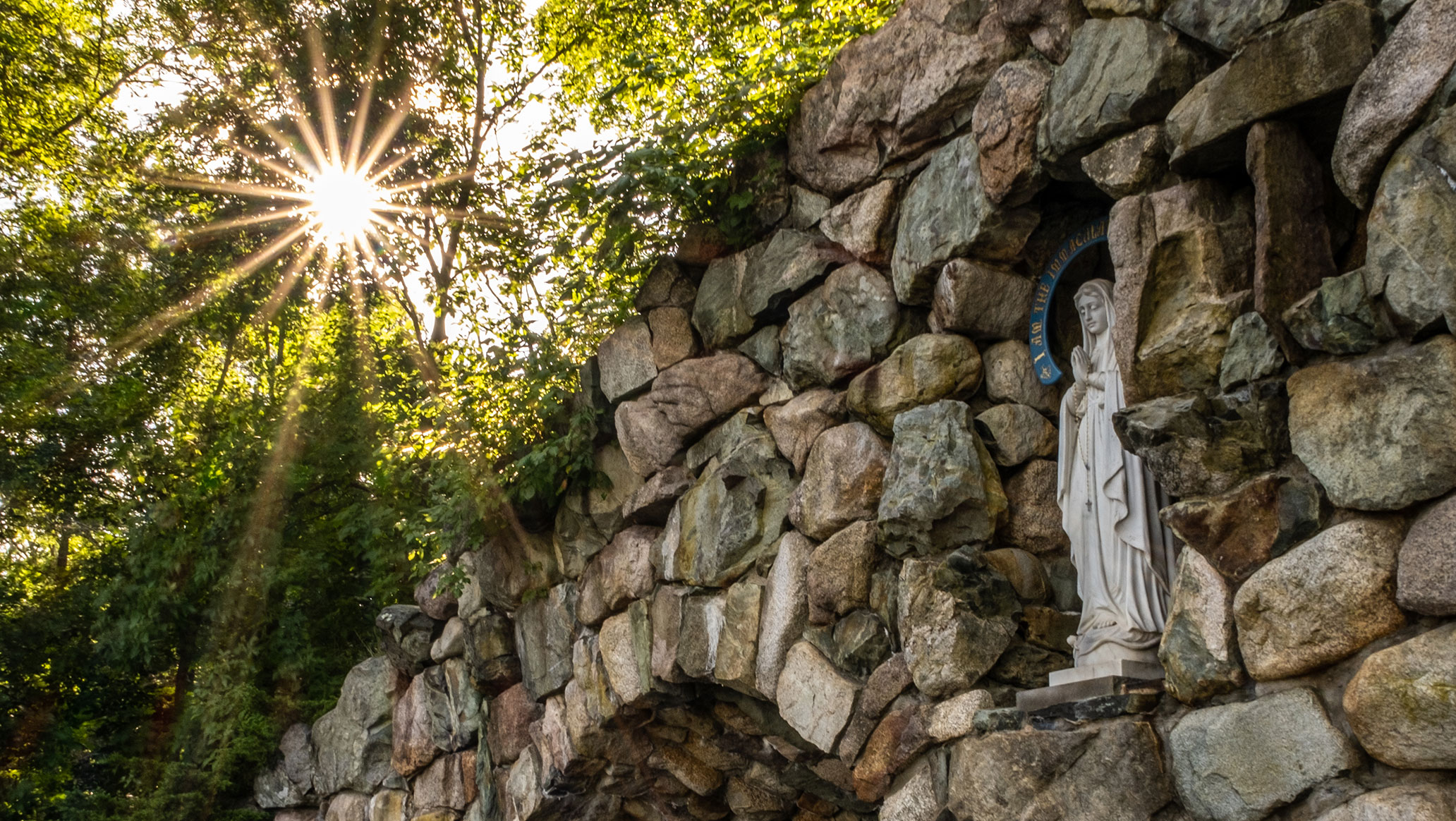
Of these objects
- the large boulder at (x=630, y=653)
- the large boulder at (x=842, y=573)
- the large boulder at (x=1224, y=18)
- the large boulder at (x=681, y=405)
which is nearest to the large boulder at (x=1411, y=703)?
the large boulder at (x=1224, y=18)

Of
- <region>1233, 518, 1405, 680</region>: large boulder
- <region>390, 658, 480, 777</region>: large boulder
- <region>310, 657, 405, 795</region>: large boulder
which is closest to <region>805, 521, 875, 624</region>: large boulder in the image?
<region>1233, 518, 1405, 680</region>: large boulder

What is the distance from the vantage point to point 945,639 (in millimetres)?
4375

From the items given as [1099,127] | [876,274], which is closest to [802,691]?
[876,274]

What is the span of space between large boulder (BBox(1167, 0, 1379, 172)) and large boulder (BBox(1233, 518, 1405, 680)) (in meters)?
1.19

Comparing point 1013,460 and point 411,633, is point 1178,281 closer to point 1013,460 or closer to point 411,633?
point 1013,460

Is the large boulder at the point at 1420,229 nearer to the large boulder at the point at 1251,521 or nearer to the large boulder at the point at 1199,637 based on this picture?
the large boulder at the point at 1251,521

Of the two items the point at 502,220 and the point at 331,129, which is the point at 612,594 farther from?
the point at 331,129

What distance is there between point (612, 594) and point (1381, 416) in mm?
4168

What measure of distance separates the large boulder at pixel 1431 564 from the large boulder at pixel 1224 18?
151cm

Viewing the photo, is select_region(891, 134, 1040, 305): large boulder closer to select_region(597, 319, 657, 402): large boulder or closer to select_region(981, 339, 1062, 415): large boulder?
select_region(981, 339, 1062, 415): large boulder

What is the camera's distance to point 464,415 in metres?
7.11

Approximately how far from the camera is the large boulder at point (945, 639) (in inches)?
Answer: 171

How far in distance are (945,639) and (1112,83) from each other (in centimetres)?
196

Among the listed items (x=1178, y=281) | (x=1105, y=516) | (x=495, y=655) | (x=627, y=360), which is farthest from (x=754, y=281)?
(x=495, y=655)
